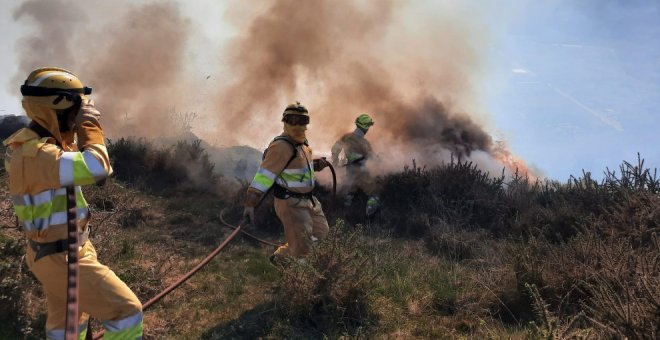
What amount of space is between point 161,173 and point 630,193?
28.8 feet

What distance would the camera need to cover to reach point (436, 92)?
46.9 feet

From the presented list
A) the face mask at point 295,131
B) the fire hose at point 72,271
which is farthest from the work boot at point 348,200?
the fire hose at point 72,271

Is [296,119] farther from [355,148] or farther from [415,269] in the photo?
[355,148]

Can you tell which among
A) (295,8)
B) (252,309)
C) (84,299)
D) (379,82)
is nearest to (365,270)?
(252,309)

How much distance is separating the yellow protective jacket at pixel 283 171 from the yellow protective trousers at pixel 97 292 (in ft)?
6.32

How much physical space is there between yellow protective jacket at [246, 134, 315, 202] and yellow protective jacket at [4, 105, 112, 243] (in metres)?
2.07

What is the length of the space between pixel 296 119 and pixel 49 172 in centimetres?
283

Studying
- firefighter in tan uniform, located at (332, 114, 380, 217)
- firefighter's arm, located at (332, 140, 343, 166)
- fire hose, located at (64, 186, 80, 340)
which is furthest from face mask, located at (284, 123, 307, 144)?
firefighter's arm, located at (332, 140, 343, 166)

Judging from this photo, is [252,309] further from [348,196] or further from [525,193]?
[525,193]

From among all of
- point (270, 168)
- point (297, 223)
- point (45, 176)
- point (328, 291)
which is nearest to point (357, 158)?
point (297, 223)

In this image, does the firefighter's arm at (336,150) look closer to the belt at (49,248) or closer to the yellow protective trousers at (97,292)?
the yellow protective trousers at (97,292)

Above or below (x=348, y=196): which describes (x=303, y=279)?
below

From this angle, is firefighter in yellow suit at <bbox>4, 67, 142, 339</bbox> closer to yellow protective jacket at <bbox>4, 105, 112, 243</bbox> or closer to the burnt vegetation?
yellow protective jacket at <bbox>4, 105, 112, 243</bbox>

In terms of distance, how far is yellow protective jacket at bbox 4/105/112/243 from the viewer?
7.48 ft
